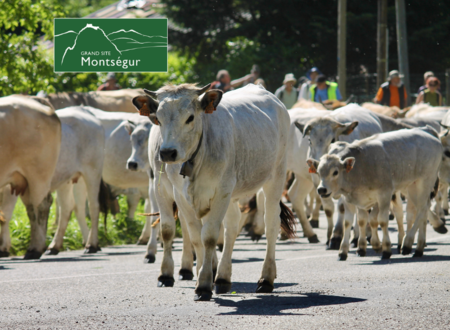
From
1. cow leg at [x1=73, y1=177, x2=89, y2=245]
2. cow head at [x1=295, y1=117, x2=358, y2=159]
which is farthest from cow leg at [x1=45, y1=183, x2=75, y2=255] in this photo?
cow head at [x1=295, y1=117, x2=358, y2=159]

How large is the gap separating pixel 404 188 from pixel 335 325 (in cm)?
593

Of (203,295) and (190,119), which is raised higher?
(190,119)

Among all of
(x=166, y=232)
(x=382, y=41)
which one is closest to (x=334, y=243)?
(x=166, y=232)

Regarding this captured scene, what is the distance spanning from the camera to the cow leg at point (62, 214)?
12.8 metres

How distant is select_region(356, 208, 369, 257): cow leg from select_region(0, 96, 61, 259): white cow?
4.23 metres

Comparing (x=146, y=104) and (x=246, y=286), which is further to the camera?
(x=246, y=286)

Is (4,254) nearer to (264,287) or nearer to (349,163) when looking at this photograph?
(349,163)

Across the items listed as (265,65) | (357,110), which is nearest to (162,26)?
(357,110)

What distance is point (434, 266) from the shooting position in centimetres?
938

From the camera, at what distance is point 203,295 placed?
284 inches

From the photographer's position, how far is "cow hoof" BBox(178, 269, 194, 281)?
8.82 m

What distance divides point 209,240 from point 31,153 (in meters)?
4.72

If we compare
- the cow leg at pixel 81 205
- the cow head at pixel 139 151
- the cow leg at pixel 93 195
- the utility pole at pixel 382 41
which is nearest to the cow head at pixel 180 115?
the cow head at pixel 139 151

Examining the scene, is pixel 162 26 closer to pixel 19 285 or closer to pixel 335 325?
pixel 19 285
